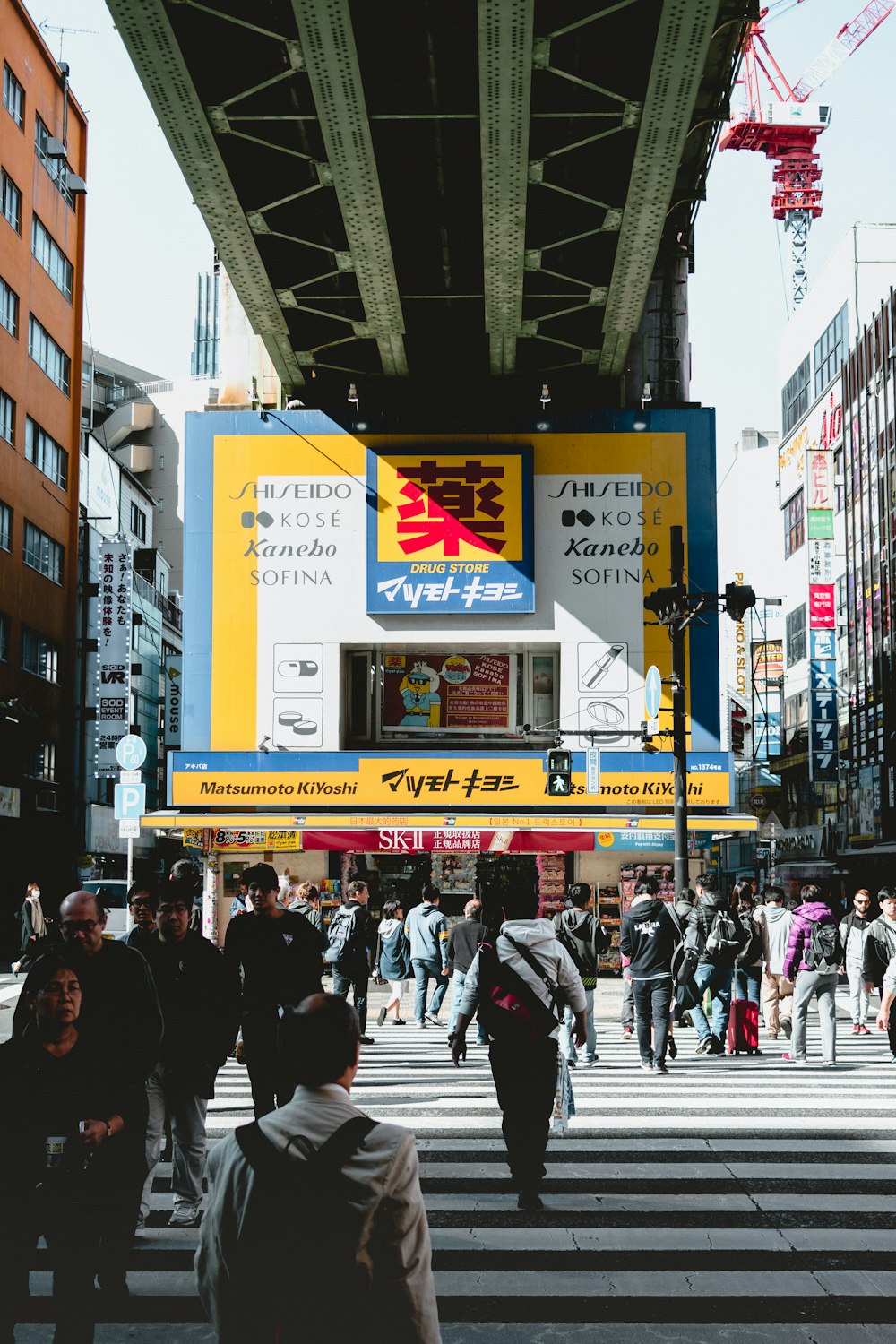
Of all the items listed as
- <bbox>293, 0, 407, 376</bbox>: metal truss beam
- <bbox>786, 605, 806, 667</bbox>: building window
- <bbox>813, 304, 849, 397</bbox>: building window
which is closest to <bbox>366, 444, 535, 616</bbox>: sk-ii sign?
<bbox>293, 0, 407, 376</bbox>: metal truss beam

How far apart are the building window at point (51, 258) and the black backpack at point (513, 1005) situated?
40.1 metres

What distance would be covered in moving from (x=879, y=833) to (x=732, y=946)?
37300 millimetres

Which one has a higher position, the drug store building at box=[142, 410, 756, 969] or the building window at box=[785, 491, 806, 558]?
the building window at box=[785, 491, 806, 558]

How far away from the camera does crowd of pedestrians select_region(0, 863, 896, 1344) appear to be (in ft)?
10.8

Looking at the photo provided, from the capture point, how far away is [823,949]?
48.2 ft

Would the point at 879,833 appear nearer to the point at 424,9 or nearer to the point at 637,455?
the point at 637,455

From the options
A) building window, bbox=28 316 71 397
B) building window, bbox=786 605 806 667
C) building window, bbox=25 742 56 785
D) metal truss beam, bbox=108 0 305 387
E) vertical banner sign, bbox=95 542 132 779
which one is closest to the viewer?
metal truss beam, bbox=108 0 305 387

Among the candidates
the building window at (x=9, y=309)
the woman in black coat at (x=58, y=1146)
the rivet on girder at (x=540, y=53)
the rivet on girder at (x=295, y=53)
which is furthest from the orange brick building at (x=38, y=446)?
the woman in black coat at (x=58, y=1146)

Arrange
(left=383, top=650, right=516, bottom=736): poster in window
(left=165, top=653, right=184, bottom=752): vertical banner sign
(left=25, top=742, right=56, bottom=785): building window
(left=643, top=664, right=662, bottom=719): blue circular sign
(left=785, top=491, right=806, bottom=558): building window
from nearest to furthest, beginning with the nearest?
1. (left=643, top=664, right=662, bottom=719): blue circular sign
2. (left=383, top=650, right=516, bottom=736): poster in window
3. (left=25, top=742, right=56, bottom=785): building window
4. (left=785, top=491, right=806, bottom=558): building window
5. (left=165, top=653, right=184, bottom=752): vertical banner sign

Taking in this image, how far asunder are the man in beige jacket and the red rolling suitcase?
43.9 feet

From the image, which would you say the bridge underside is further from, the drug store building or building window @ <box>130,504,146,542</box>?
building window @ <box>130,504,146,542</box>

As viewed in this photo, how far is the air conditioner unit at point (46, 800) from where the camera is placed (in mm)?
43969

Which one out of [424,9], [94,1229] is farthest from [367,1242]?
[424,9]

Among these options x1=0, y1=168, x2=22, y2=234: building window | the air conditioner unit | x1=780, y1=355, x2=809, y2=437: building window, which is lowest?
the air conditioner unit
